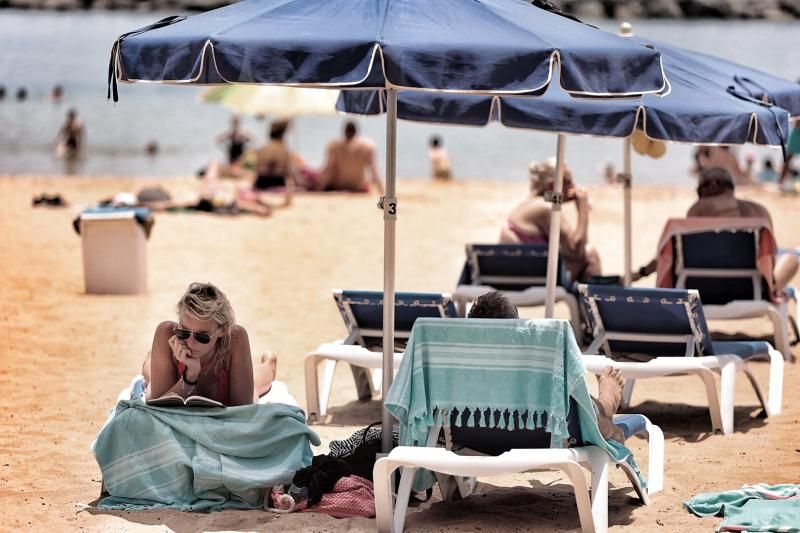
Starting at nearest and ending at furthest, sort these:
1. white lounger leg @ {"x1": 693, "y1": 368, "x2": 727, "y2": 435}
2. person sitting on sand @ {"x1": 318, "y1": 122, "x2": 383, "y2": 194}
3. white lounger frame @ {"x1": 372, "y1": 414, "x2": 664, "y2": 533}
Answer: white lounger frame @ {"x1": 372, "y1": 414, "x2": 664, "y2": 533} < white lounger leg @ {"x1": 693, "y1": 368, "x2": 727, "y2": 435} < person sitting on sand @ {"x1": 318, "y1": 122, "x2": 383, "y2": 194}

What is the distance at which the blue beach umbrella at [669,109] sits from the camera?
21.0 ft

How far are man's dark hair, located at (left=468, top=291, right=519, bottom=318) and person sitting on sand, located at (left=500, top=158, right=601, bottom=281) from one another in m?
3.39

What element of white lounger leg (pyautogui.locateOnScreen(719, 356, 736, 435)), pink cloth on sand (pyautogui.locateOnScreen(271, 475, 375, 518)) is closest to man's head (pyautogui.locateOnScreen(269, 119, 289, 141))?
white lounger leg (pyautogui.locateOnScreen(719, 356, 736, 435))

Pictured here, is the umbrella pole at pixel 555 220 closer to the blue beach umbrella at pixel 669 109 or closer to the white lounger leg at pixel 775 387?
the blue beach umbrella at pixel 669 109

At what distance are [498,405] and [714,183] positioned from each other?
13.3ft

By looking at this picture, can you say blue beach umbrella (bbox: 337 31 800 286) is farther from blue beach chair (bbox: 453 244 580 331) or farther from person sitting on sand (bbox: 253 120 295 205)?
person sitting on sand (bbox: 253 120 295 205)

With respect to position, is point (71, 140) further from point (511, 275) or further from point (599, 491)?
point (599, 491)

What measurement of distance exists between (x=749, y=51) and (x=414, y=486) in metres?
56.2

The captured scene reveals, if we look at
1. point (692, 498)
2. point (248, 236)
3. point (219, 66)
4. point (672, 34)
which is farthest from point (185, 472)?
point (672, 34)

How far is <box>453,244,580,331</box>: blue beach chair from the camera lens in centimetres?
811

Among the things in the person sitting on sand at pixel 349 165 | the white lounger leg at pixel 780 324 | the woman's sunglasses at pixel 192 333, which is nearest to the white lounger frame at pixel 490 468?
the woman's sunglasses at pixel 192 333

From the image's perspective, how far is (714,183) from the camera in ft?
26.9

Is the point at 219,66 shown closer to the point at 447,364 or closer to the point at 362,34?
the point at 362,34

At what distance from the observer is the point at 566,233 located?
28.0ft
